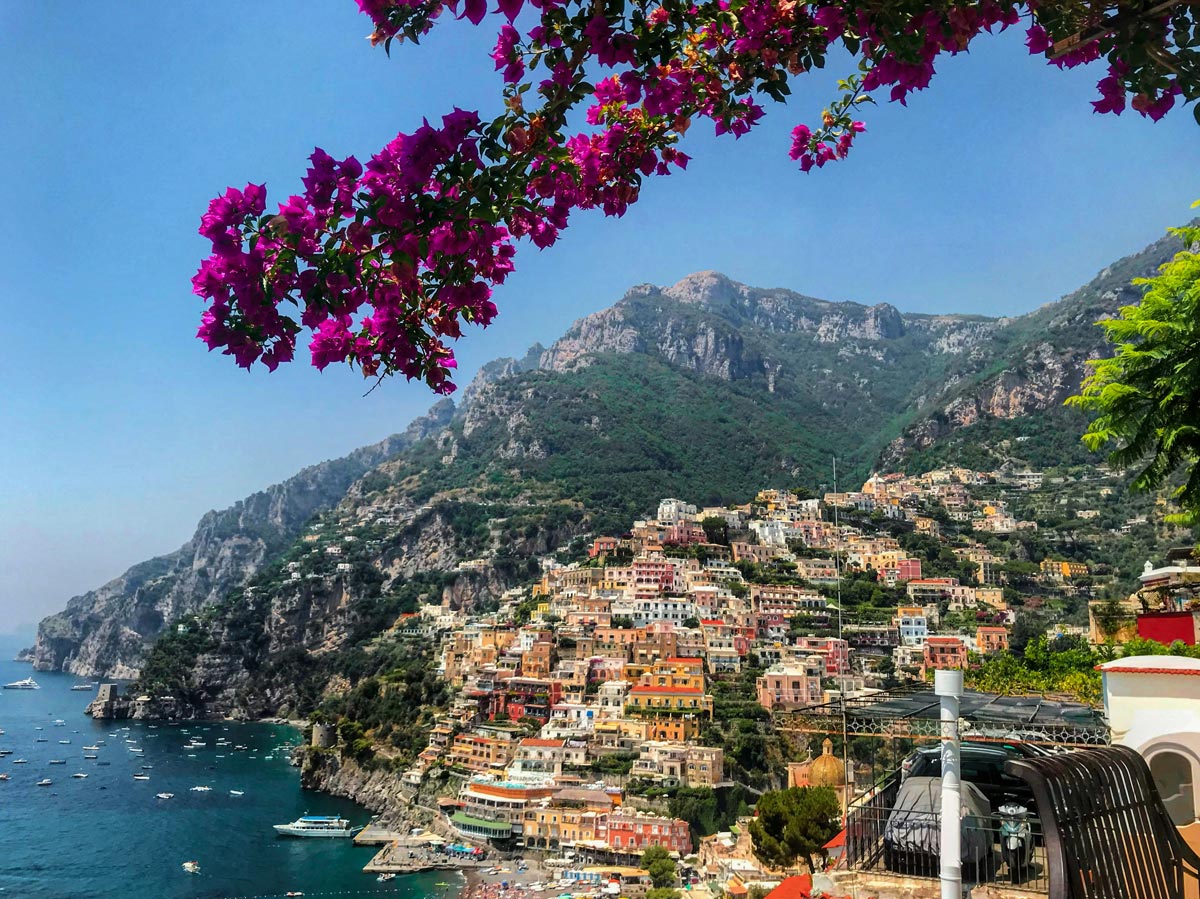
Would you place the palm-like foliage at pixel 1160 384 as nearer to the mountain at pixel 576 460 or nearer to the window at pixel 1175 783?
the window at pixel 1175 783

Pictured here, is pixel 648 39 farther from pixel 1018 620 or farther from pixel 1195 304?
pixel 1018 620

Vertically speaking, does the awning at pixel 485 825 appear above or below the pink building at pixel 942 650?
below

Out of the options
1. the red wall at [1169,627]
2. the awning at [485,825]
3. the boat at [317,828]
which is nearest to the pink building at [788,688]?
the awning at [485,825]

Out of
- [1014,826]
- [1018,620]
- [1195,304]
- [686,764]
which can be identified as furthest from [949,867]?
[1018,620]

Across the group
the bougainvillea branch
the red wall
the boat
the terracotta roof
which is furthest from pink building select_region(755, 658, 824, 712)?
the bougainvillea branch

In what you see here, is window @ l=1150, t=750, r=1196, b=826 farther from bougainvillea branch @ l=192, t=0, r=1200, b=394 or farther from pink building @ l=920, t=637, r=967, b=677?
pink building @ l=920, t=637, r=967, b=677

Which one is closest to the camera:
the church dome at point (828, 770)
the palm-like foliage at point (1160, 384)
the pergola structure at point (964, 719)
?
the palm-like foliage at point (1160, 384)
